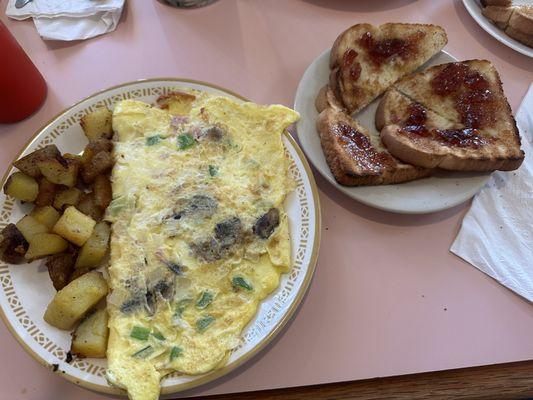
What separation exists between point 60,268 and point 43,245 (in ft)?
0.30

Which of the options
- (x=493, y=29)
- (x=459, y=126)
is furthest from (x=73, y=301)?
(x=493, y=29)

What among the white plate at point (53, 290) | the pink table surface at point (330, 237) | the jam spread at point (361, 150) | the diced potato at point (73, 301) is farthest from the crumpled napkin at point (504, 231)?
the diced potato at point (73, 301)

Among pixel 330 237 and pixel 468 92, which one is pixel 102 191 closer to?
pixel 330 237

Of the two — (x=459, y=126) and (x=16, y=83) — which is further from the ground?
(x=16, y=83)

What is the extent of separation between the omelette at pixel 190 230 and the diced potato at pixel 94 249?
3cm

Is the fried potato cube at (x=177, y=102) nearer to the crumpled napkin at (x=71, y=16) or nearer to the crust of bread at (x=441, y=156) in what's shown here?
the crumpled napkin at (x=71, y=16)

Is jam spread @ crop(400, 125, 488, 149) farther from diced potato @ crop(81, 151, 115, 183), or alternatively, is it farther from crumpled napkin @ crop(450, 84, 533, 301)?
diced potato @ crop(81, 151, 115, 183)

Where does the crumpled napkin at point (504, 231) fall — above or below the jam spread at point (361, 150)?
below

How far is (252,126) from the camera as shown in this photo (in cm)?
170

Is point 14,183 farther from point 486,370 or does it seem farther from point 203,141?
point 486,370

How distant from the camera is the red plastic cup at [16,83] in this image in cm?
168

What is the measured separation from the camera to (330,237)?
5.60 ft

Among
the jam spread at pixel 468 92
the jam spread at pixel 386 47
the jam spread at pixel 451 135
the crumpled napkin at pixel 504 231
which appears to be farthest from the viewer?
the jam spread at pixel 386 47

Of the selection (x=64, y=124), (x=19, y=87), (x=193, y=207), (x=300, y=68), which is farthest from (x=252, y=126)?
(x=19, y=87)
